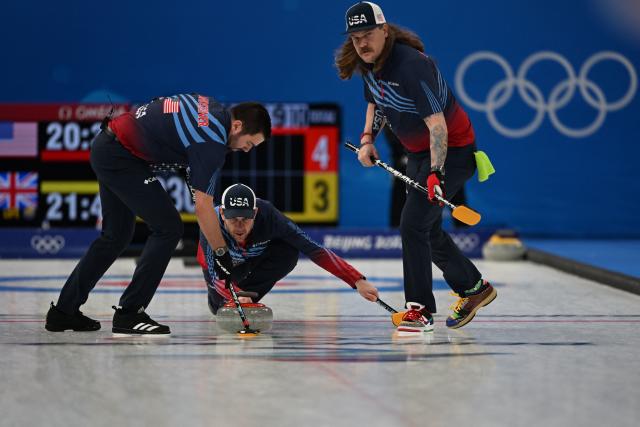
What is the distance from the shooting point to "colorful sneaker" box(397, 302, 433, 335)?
5367mm

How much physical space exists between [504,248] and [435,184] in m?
4.97

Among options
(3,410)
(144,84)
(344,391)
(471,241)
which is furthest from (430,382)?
(144,84)

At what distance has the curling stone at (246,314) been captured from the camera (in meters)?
5.36

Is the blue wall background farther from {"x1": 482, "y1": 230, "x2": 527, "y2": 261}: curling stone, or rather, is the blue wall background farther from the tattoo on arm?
the tattoo on arm

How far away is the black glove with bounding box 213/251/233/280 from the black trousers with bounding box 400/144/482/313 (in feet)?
2.88

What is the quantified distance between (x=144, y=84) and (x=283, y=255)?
6.17 metres

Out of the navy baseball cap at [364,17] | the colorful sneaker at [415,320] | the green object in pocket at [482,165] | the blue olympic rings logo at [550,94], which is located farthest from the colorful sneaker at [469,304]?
the blue olympic rings logo at [550,94]

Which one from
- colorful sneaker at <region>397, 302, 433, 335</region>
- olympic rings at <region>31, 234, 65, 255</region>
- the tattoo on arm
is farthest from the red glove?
olympic rings at <region>31, 234, 65, 255</region>

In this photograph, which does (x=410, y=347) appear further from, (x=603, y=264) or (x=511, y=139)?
(x=511, y=139)

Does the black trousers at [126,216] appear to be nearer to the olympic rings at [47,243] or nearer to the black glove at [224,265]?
the black glove at [224,265]

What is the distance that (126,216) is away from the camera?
17.7ft

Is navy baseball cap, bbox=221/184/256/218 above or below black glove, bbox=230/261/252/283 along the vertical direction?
above

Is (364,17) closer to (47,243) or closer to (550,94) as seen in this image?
(47,243)

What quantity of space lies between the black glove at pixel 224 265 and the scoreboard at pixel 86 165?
502 centimetres
